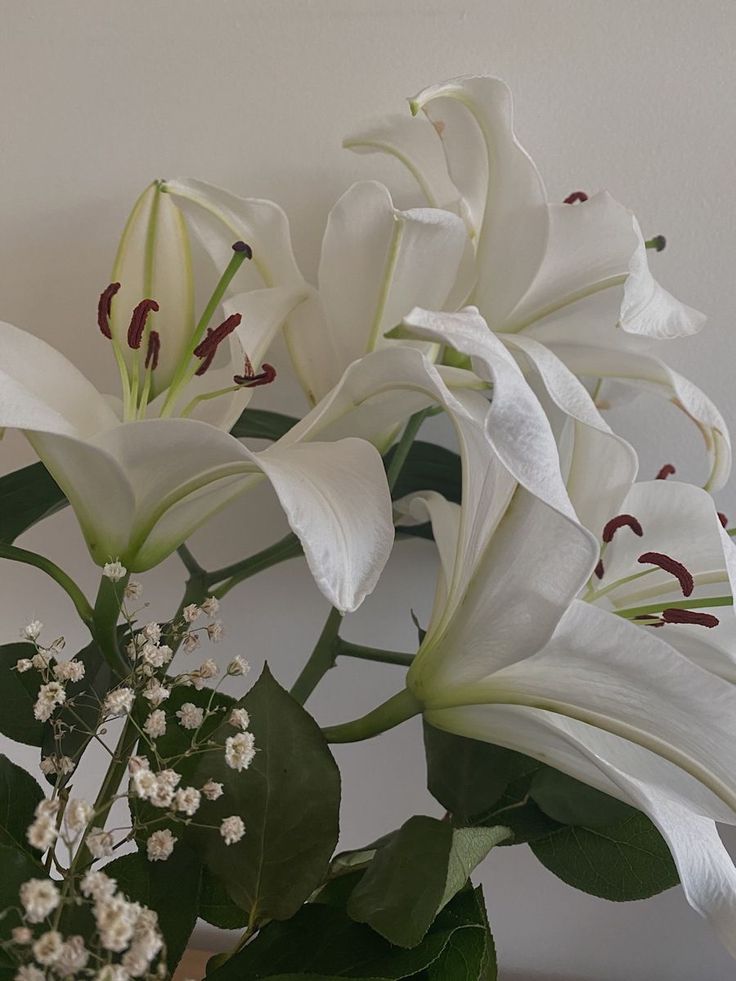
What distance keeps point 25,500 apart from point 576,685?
30 centimetres

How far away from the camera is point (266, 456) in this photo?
1.12 feet

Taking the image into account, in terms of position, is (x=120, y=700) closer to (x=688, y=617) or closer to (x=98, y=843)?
(x=98, y=843)

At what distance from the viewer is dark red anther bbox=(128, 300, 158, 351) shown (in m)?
0.40

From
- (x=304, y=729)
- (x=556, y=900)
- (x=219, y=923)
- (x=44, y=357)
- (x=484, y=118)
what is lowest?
(x=556, y=900)

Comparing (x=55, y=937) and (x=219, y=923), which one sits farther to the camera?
(x=219, y=923)

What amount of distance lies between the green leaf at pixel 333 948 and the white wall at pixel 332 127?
227 millimetres

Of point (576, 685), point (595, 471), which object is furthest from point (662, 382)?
point (576, 685)

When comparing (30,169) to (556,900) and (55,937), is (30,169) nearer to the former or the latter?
(55,937)

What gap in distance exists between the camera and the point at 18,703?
1.32 feet

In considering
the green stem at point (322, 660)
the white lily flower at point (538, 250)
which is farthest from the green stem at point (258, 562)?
the white lily flower at point (538, 250)

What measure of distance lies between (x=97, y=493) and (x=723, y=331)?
35 cm

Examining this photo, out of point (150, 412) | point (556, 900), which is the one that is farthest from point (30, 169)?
point (556, 900)

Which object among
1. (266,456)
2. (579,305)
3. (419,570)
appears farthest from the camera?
(419,570)

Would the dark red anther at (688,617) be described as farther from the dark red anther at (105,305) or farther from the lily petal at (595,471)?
the dark red anther at (105,305)
